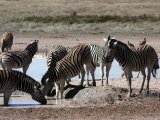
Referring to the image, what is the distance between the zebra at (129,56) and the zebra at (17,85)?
75.5 inches

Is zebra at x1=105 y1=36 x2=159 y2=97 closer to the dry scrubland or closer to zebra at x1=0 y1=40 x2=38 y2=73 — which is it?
the dry scrubland

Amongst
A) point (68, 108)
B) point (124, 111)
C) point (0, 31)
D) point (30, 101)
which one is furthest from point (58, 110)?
point (0, 31)

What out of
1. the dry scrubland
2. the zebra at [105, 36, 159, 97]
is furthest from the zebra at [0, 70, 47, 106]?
the zebra at [105, 36, 159, 97]

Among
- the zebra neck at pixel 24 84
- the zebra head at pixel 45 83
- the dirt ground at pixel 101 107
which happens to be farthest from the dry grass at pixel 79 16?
the zebra neck at pixel 24 84

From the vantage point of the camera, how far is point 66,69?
668 inches

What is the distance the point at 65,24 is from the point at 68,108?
32.5 meters

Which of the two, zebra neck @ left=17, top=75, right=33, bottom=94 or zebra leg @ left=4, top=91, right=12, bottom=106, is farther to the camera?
zebra neck @ left=17, top=75, right=33, bottom=94

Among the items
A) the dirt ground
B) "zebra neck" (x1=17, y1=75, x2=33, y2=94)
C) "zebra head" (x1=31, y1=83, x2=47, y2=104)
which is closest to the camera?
the dirt ground

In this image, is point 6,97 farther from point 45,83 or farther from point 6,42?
point 6,42

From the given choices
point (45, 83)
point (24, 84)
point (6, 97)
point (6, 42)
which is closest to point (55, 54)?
point (45, 83)

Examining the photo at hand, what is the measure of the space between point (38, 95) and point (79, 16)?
35403 millimetres

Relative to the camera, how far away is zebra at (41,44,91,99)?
16594 mm

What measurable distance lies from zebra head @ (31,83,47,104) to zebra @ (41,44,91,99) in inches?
22.5

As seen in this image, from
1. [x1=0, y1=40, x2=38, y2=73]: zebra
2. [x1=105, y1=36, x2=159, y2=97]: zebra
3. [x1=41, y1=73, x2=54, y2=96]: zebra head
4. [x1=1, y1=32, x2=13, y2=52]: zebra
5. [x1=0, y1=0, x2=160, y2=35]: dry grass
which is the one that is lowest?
[x1=0, y1=0, x2=160, y2=35]: dry grass
